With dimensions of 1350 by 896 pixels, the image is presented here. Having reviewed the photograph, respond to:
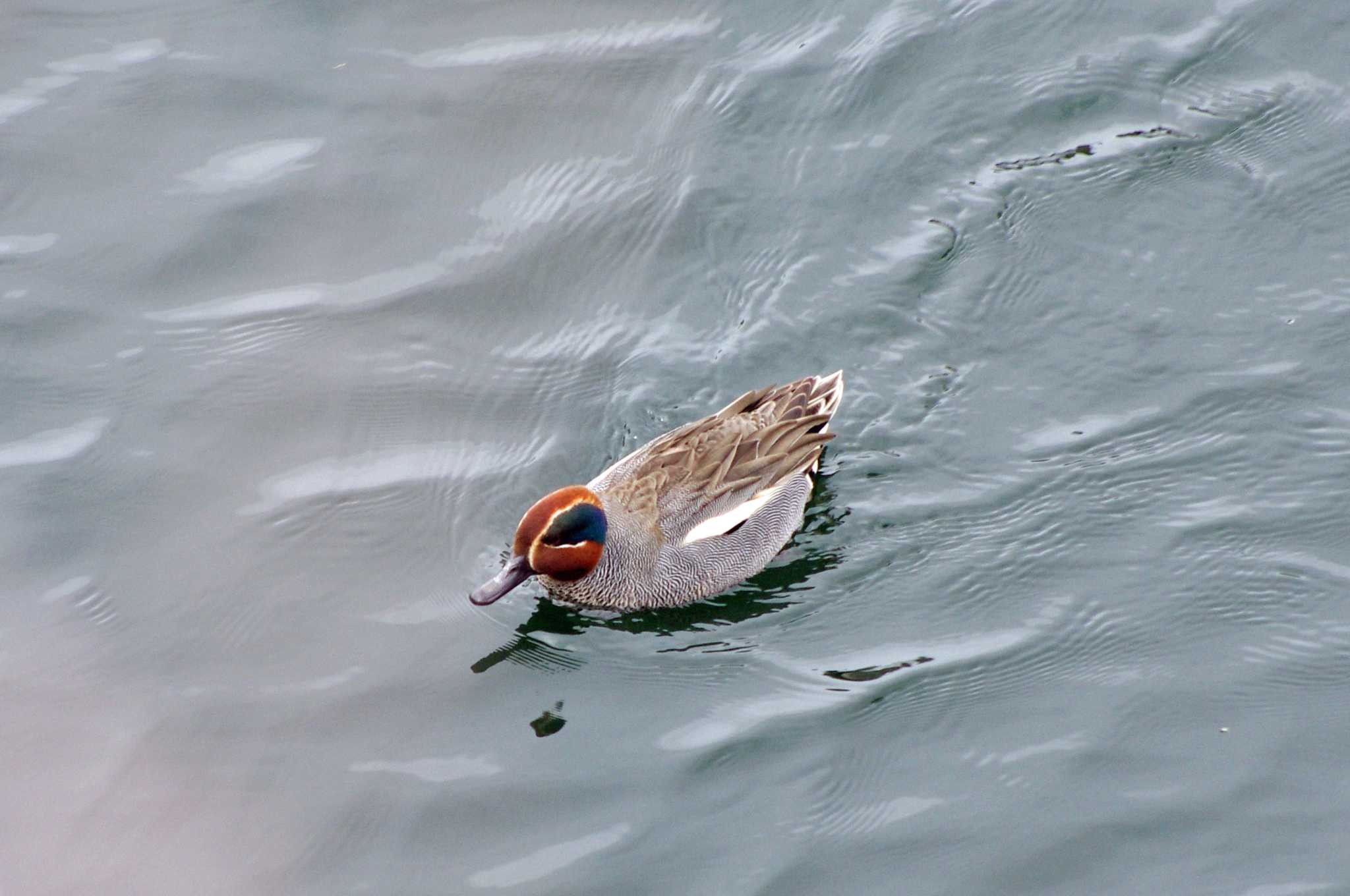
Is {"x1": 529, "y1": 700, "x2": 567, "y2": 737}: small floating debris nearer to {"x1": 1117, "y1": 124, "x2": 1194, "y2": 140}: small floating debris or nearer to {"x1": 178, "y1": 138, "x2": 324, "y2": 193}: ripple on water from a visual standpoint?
{"x1": 178, "y1": 138, "x2": 324, "y2": 193}: ripple on water

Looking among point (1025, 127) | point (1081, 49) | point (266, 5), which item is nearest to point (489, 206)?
point (266, 5)

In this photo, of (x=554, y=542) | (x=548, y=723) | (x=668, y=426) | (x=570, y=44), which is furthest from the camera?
(x=570, y=44)

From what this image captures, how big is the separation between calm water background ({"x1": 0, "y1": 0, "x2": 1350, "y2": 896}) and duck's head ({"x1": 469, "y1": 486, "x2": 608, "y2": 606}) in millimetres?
348

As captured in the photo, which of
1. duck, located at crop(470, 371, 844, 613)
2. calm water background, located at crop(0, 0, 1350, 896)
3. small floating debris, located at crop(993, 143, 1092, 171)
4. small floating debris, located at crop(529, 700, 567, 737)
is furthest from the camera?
small floating debris, located at crop(993, 143, 1092, 171)

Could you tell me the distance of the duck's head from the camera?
8562 mm

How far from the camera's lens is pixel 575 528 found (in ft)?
28.3

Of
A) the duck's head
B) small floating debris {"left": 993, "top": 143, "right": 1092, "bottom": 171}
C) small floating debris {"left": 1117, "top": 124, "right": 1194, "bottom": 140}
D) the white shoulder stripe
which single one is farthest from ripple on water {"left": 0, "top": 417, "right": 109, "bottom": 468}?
small floating debris {"left": 1117, "top": 124, "right": 1194, "bottom": 140}

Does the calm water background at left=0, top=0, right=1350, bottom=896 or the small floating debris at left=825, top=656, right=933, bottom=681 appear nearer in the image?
the calm water background at left=0, top=0, right=1350, bottom=896

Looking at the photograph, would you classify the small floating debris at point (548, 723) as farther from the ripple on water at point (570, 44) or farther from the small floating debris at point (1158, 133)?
the small floating debris at point (1158, 133)

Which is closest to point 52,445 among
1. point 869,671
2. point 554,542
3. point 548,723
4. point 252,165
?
point 252,165

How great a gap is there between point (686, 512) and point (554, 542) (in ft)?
3.20

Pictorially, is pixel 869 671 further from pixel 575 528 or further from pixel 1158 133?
pixel 1158 133

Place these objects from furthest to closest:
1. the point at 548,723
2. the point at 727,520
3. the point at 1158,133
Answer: the point at 1158,133 → the point at 727,520 → the point at 548,723

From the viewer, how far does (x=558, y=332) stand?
10.2m
